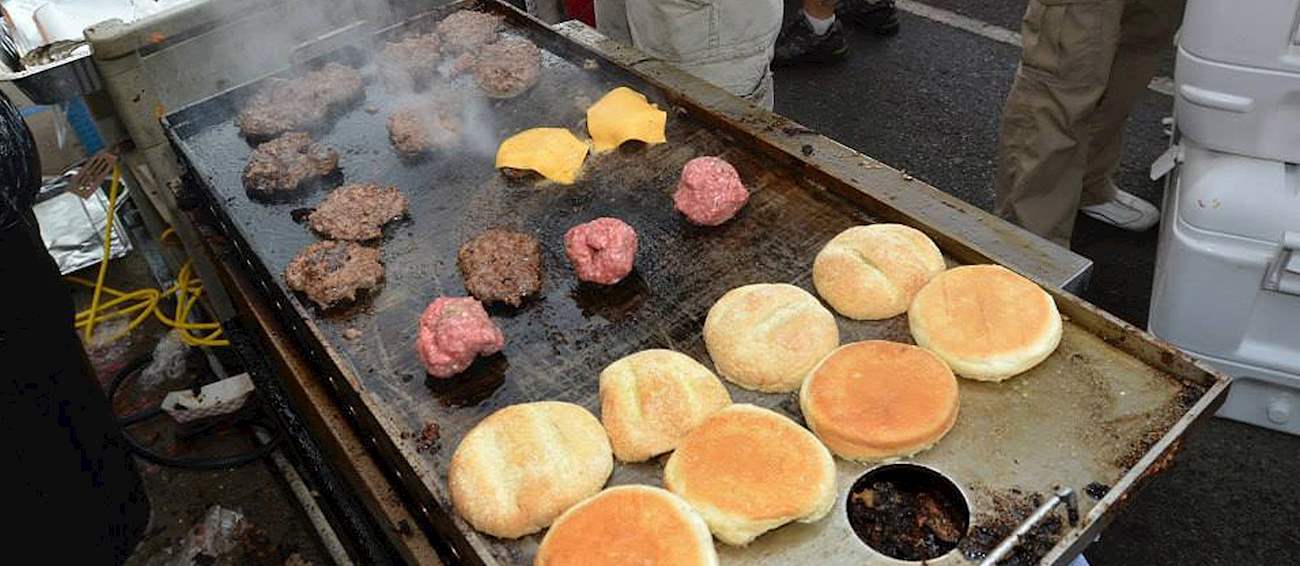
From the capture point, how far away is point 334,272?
2314 millimetres

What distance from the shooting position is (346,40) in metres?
3.52

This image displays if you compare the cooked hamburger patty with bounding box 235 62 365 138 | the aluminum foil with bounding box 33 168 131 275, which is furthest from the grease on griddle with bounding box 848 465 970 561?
the aluminum foil with bounding box 33 168 131 275

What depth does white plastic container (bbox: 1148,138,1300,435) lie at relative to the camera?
2975 mm

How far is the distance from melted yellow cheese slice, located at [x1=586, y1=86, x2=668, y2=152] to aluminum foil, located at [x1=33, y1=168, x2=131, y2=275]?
329 centimetres

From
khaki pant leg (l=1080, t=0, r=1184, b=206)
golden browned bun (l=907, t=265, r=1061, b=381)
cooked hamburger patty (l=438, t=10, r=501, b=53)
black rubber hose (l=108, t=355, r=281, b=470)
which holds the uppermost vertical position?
cooked hamburger patty (l=438, t=10, r=501, b=53)

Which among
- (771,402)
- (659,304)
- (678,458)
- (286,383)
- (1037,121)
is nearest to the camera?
(678,458)

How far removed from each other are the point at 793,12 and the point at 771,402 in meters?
5.68

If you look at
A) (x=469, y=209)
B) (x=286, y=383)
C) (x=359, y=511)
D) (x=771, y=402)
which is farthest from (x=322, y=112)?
(x=771, y=402)

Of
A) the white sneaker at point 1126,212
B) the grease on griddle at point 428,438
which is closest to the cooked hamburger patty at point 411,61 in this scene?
the grease on griddle at point 428,438

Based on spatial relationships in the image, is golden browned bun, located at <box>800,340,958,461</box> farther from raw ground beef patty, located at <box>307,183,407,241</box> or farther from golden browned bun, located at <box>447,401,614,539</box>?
raw ground beef patty, located at <box>307,183,407,241</box>

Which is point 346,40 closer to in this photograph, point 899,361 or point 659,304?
point 659,304

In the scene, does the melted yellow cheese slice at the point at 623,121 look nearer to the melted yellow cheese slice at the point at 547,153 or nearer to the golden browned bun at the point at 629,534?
the melted yellow cheese slice at the point at 547,153

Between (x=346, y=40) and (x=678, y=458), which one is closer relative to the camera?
(x=678, y=458)

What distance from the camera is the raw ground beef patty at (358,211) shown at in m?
2.51
